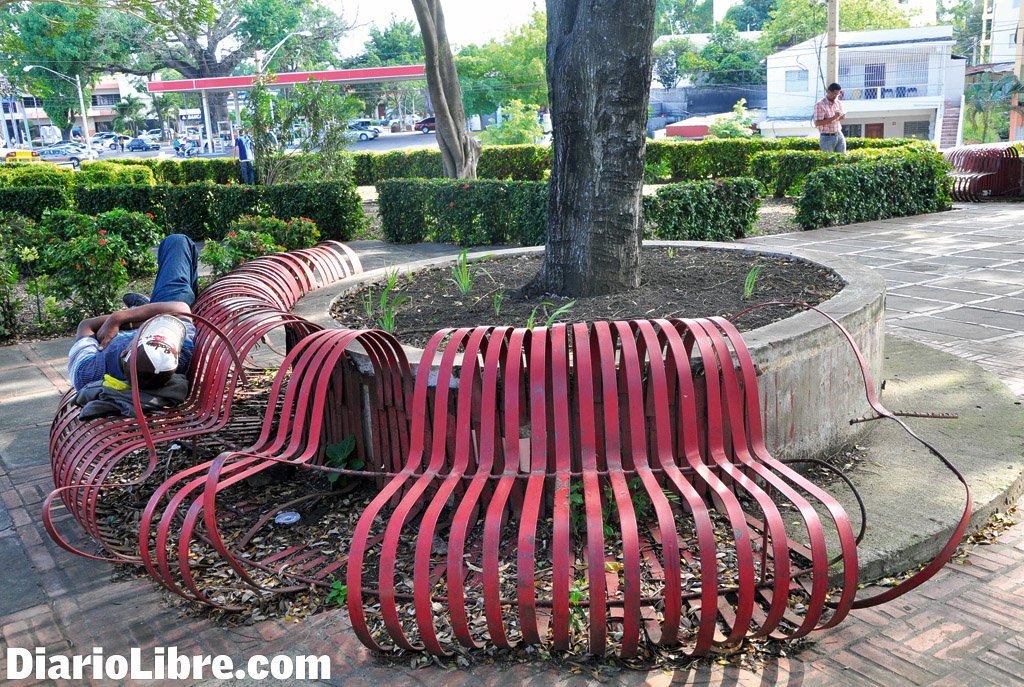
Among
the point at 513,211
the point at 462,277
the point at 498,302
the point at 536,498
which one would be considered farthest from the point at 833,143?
the point at 536,498

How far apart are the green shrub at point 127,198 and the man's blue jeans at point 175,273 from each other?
32.0 feet

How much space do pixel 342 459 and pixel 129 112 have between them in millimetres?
81574

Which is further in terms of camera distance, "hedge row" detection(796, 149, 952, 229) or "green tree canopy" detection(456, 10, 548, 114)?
"green tree canopy" detection(456, 10, 548, 114)

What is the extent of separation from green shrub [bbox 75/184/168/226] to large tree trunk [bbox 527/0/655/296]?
1106 centimetres

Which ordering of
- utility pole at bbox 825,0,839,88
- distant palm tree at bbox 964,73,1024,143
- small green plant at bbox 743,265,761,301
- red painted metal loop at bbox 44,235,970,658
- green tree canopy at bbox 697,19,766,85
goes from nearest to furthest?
red painted metal loop at bbox 44,235,970,658, small green plant at bbox 743,265,761,301, utility pole at bbox 825,0,839,88, distant palm tree at bbox 964,73,1024,143, green tree canopy at bbox 697,19,766,85

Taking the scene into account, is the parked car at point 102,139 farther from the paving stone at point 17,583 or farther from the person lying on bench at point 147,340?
the paving stone at point 17,583

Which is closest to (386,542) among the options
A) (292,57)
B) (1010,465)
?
(1010,465)

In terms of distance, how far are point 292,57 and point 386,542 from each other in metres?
52.7

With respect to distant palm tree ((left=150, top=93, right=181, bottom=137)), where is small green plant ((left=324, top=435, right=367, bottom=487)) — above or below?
below

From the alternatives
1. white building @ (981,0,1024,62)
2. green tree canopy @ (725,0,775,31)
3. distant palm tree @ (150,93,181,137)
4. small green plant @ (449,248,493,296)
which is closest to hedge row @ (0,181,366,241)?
small green plant @ (449,248,493,296)

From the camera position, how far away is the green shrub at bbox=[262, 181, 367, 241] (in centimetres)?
1326

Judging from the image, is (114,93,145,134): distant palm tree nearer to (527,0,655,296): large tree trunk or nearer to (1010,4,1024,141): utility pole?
(1010,4,1024,141): utility pole

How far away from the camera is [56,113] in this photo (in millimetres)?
60188

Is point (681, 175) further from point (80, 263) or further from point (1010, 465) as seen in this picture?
point (1010, 465)
